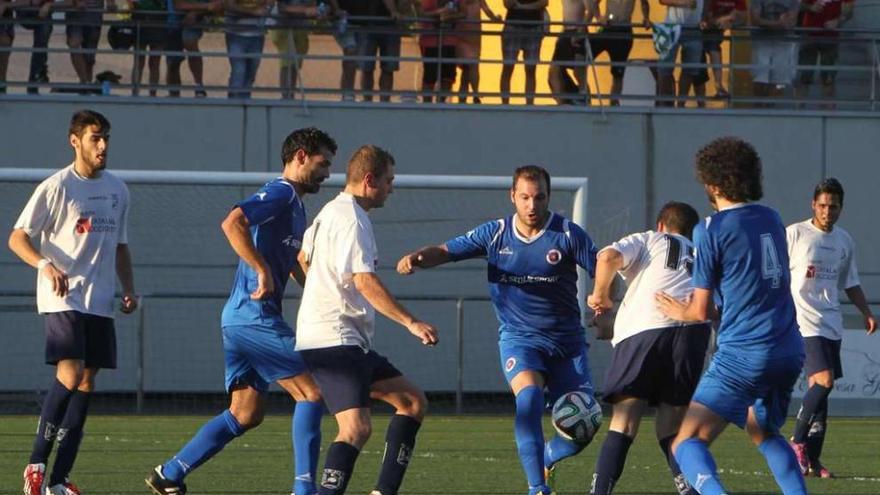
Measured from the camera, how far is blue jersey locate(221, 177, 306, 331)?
27.1ft

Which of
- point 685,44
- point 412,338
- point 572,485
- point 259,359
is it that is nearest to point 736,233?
point 259,359

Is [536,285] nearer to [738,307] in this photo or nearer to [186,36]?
[738,307]

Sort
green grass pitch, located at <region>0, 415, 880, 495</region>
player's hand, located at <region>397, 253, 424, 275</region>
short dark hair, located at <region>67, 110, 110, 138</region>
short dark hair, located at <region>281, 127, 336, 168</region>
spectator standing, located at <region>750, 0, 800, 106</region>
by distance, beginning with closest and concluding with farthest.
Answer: short dark hair, located at <region>281, 127, 336, 168</region> < player's hand, located at <region>397, 253, 424, 275</region> < short dark hair, located at <region>67, 110, 110, 138</region> < green grass pitch, located at <region>0, 415, 880, 495</region> < spectator standing, located at <region>750, 0, 800, 106</region>

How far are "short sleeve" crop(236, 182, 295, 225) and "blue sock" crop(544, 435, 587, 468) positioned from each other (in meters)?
2.10

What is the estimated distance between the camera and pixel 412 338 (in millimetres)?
18328

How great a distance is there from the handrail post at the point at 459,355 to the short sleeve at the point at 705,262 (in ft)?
34.8

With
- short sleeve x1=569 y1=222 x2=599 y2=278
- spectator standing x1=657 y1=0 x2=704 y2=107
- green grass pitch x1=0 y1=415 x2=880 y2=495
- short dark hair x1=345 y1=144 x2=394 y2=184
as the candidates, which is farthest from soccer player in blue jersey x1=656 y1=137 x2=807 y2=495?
spectator standing x1=657 y1=0 x2=704 y2=107

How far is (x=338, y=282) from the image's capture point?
7.54 m

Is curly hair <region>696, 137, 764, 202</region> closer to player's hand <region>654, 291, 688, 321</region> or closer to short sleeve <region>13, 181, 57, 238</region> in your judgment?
player's hand <region>654, 291, 688, 321</region>

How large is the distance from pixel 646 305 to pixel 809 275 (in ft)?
12.3

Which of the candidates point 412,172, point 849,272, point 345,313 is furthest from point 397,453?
point 412,172

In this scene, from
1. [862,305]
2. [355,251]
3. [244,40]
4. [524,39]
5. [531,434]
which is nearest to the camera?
[355,251]

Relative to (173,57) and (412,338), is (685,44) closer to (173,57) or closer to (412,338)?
(412,338)

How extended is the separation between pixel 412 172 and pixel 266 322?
10.4m
